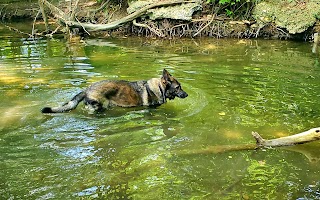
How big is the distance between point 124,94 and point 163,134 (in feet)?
5.14

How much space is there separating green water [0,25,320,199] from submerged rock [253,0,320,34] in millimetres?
4788

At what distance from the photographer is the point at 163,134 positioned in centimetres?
688

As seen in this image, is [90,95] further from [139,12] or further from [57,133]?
[139,12]

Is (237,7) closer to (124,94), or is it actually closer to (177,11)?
(177,11)

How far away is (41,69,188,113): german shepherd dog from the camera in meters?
7.65

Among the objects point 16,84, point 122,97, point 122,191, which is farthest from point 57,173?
point 16,84

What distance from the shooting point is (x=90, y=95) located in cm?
765

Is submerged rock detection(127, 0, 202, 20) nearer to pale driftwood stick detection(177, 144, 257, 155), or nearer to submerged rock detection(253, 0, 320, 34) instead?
submerged rock detection(253, 0, 320, 34)

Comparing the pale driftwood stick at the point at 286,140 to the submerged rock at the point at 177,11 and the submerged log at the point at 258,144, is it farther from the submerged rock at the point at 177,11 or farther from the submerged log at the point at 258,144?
the submerged rock at the point at 177,11

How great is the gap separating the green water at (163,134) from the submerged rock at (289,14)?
4788 mm

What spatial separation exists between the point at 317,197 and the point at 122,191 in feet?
8.03

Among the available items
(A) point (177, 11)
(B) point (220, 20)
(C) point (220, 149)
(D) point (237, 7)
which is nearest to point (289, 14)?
(D) point (237, 7)

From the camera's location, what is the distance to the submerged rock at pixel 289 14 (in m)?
17.1

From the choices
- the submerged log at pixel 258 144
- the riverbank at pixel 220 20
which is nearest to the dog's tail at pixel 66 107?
the submerged log at pixel 258 144
